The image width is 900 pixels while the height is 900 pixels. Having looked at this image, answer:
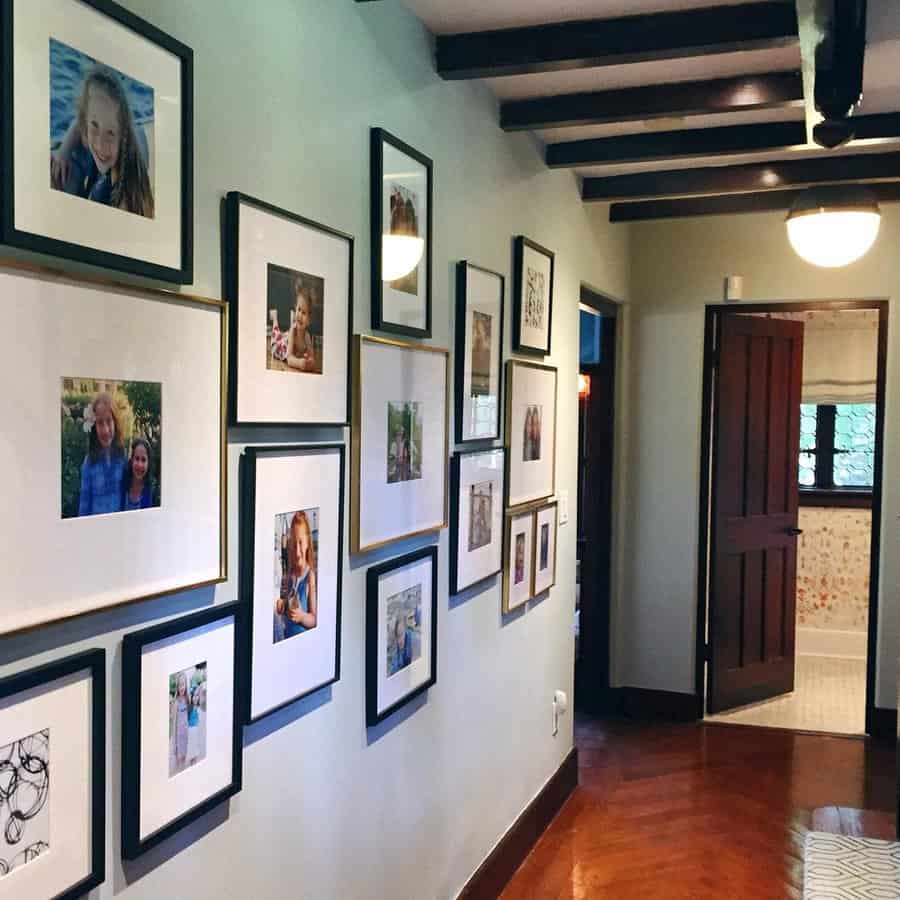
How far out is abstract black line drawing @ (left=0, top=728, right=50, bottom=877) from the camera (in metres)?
1.10

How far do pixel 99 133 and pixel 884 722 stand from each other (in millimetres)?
4336

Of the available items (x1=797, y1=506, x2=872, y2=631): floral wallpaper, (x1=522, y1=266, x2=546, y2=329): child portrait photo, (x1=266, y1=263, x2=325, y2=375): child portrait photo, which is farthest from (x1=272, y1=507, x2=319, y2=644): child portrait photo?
(x1=797, y1=506, x2=872, y2=631): floral wallpaper

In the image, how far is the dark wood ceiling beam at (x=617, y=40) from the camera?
6.96ft

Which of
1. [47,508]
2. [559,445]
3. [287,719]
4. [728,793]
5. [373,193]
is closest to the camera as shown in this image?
[47,508]

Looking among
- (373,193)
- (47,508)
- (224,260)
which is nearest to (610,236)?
(373,193)

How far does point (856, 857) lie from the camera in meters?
3.20

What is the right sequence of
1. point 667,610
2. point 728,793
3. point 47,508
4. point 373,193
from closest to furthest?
point 47,508, point 373,193, point 728,793, point 667,610

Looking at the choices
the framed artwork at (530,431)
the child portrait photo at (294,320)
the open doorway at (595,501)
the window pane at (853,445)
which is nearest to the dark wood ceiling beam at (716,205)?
the open doorway at (595,501)

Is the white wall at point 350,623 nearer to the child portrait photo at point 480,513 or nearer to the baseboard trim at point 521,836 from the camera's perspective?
the baseboard trim at point 521,836

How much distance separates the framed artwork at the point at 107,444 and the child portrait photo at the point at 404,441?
2.17 ft

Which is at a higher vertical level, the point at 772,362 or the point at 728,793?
the point at 772,362

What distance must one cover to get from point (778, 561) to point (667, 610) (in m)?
0.66

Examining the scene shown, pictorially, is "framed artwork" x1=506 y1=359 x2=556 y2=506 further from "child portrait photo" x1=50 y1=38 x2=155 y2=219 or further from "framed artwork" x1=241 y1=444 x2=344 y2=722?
"child portrait photo" x1=50 y1=38 x2=155 y2=219

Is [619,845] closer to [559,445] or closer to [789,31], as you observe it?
[559,445]
